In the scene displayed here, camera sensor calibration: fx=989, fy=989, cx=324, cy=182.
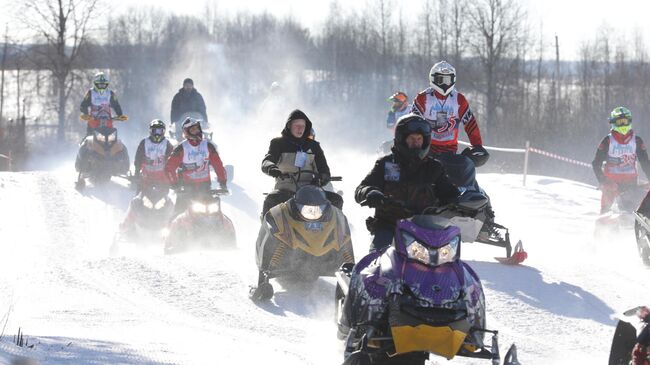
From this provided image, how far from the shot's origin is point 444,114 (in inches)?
448

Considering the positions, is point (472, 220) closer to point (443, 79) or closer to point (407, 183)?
point (443, 79)

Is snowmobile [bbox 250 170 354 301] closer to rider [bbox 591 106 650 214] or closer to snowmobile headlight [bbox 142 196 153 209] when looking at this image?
rider [bbox 591 106 650 214]

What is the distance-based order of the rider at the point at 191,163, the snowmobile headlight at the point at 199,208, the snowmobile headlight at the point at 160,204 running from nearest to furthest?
the snowmobile headlight at the point at 199,208
the rider at the point at 191,163
the snowmobile headlight at the point at 160,204

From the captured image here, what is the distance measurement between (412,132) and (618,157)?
931 centimetres

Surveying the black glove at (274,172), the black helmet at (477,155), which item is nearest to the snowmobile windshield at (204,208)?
the black glove at (274,172)

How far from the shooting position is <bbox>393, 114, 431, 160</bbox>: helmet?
21.8ft

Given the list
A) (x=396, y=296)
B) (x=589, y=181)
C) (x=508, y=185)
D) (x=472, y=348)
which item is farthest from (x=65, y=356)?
(x=589, y=181)

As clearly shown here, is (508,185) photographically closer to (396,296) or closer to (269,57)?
(396,296)

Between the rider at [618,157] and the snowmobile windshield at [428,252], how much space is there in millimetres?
9806

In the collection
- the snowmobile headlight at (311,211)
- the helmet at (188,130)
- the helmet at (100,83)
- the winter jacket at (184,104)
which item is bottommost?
the snowmobile headlight at (311,211)

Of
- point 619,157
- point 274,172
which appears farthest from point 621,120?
point 274,172

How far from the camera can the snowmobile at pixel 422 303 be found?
5555mm

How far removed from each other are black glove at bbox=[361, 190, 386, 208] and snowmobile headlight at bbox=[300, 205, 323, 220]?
10.4 feet

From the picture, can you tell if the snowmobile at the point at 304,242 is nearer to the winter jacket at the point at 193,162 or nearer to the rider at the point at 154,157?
the winter jacket at the point at 193,162
